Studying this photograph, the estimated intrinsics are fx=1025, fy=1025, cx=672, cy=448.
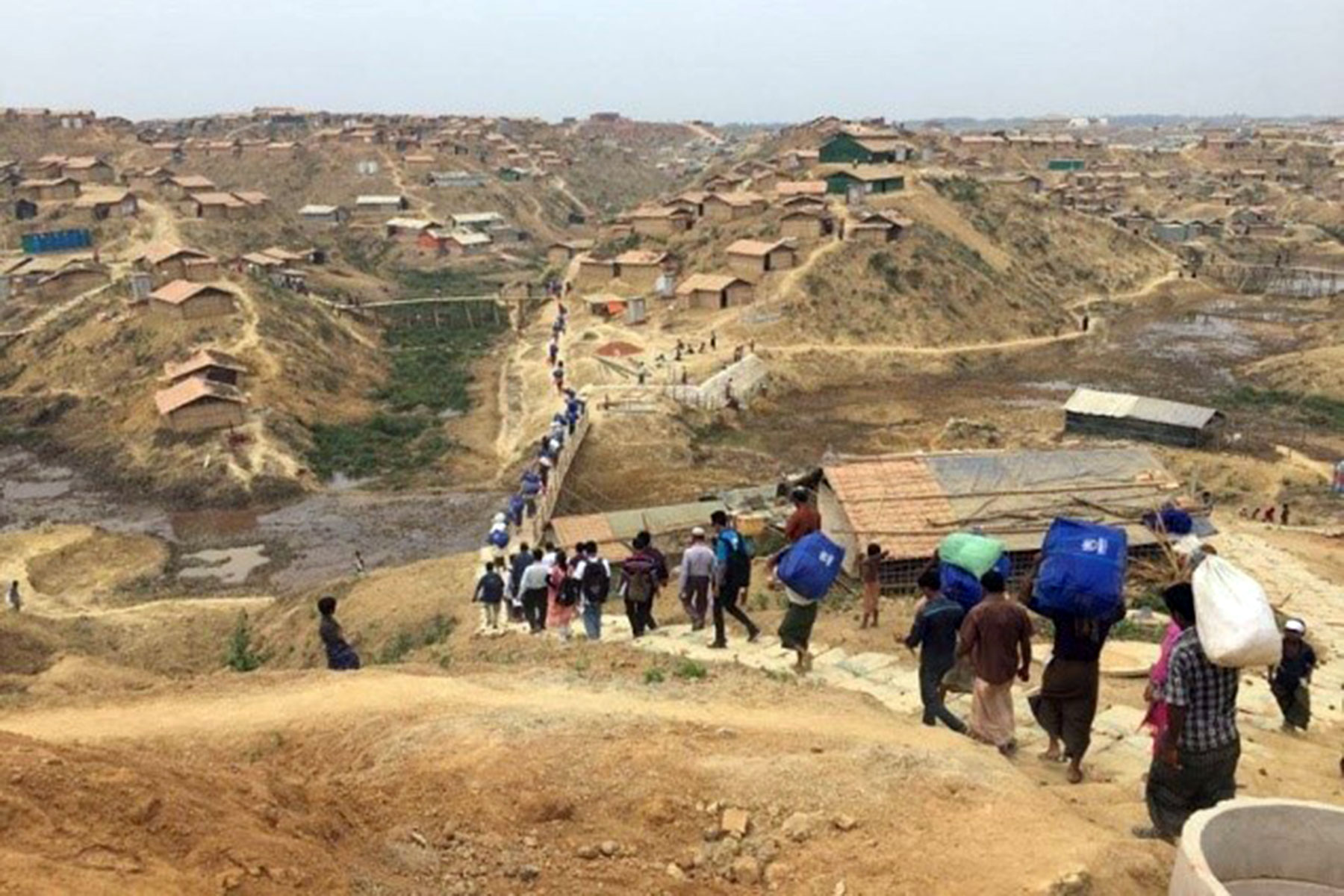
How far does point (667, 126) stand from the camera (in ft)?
632

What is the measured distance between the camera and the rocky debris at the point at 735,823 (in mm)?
6348

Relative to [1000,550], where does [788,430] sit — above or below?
below

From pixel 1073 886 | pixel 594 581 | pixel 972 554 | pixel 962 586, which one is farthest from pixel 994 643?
pixel 594 581

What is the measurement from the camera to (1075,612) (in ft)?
24.0

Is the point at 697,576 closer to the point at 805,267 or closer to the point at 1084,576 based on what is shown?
the point at 1084,576

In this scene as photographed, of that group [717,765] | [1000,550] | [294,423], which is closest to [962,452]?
[1000,550]

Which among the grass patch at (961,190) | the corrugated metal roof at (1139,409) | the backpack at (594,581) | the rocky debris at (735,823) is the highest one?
the grass patch at (961,190)

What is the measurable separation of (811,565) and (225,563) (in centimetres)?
2496

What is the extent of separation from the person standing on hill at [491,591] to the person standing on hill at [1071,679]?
9.37 metres

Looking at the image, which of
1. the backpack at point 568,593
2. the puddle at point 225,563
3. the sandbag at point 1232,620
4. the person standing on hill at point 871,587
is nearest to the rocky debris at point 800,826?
the sandbag at point 1232,620

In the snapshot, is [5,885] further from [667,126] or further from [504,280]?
[667,126]

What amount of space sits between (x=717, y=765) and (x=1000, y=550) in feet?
11.9

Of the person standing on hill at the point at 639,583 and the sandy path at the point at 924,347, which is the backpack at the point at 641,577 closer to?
the person standing on hill at the point at 639,583

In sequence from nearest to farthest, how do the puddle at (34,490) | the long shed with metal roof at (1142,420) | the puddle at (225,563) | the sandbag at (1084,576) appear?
the sandbag at (1084,576) → the puddle at (225,563) → the long shed with metal roof at (1142,420) → the puddle at (34,490)
